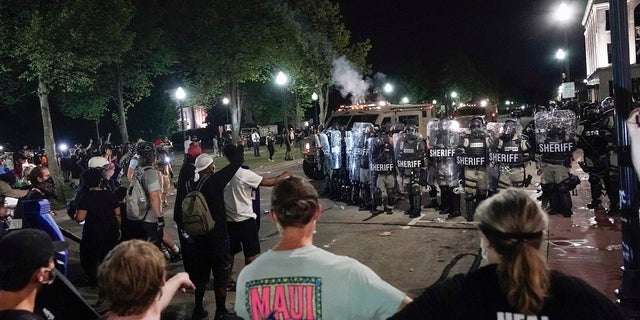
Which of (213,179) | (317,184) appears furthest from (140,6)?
(213,179)

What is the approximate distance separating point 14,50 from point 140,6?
1109 cm

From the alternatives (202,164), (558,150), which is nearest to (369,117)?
(558,150)

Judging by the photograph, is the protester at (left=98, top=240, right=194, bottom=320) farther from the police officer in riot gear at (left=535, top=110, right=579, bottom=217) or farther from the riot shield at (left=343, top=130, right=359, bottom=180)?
the riot shield at (left=343, top=130, right=359, bottom=180)

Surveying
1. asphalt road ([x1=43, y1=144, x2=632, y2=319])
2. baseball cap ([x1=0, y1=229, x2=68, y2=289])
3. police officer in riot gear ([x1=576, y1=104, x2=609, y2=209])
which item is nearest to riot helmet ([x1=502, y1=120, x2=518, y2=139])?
police officer in riot gear ([x1=576, y1=104, x2=609, y2=209])

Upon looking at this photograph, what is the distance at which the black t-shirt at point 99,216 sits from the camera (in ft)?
22.6

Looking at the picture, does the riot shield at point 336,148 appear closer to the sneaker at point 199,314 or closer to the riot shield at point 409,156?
the riot shield at point 409,156

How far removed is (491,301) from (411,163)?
31.0 feet

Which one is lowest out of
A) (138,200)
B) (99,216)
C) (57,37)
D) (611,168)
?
(611,168)

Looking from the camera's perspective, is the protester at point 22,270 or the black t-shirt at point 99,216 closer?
the protester at point 22,270

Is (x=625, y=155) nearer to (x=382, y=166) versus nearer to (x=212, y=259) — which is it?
(x=212, y=259)

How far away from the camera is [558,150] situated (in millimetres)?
10445

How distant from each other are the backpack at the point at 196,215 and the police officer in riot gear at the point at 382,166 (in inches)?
242

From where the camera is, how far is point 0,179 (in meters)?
7.69

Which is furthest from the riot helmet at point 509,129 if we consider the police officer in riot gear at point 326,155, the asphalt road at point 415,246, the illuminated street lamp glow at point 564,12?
the illuminated street lamp glow at point 564,12
